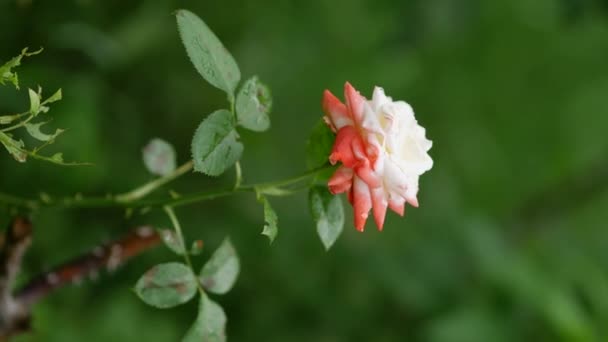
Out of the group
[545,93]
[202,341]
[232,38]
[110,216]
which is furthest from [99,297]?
[545,93]

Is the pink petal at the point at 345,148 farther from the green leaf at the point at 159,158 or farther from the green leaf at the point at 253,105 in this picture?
the green leaf at the point at 159,158

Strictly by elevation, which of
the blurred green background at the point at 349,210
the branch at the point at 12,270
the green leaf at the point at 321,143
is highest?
the blurred green background at the point at 349,210

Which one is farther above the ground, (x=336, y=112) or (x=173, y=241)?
(x=336, y=112)

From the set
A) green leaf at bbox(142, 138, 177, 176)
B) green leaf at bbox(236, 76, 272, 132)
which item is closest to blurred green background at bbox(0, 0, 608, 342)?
green leaf at bbox(142, 138, 177, 176)

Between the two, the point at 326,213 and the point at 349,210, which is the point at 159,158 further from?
the point at 349,210

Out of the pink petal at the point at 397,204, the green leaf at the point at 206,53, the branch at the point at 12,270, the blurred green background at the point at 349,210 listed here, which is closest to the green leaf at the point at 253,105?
the green leaf at the point at 206,53

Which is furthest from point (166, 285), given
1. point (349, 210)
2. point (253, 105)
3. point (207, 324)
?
point (349, 210)
